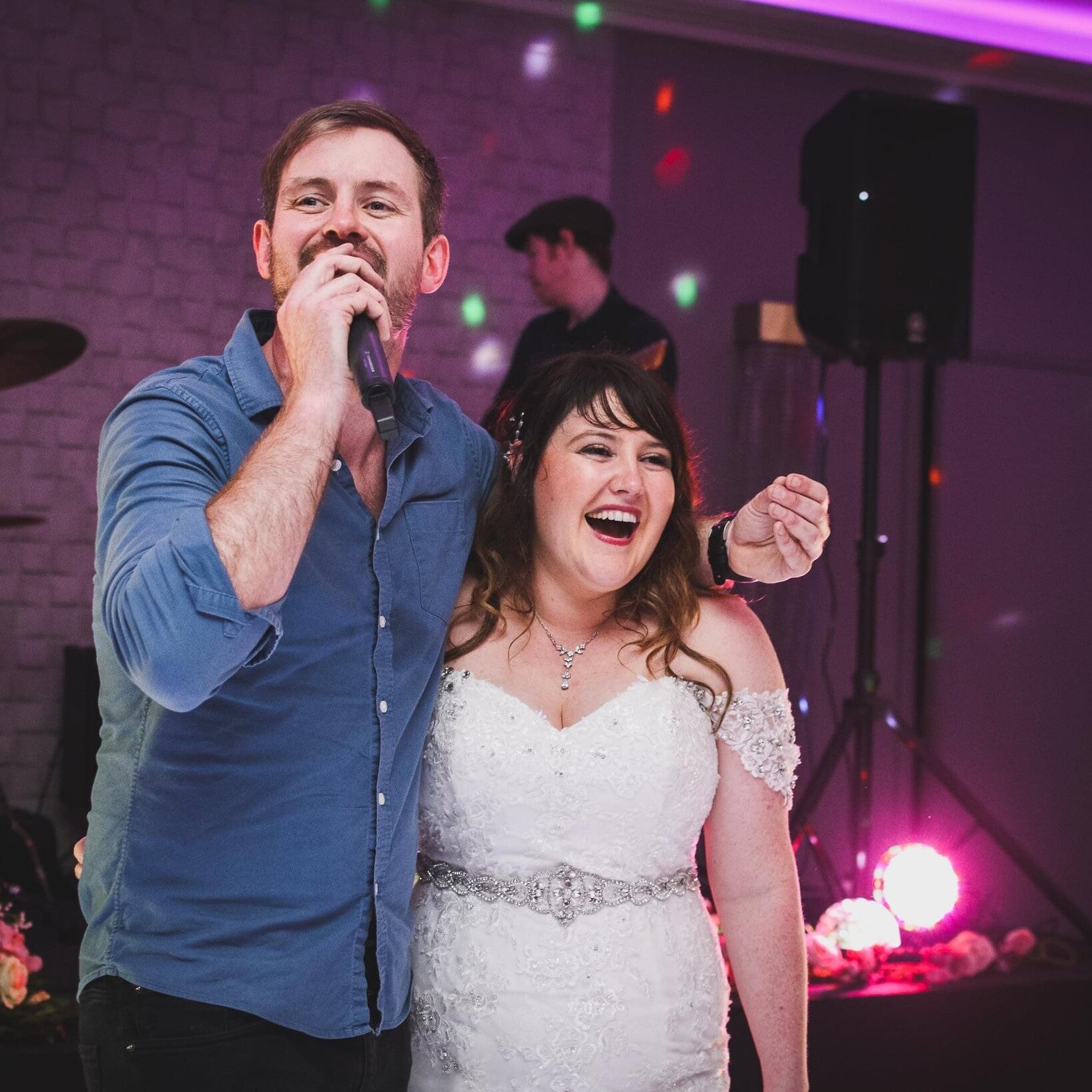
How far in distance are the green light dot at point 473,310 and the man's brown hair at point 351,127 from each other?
9.66ft

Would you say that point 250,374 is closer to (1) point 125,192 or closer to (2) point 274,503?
(2) point 274,503

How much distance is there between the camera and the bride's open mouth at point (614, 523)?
5.74 ft

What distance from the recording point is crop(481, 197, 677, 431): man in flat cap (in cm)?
382

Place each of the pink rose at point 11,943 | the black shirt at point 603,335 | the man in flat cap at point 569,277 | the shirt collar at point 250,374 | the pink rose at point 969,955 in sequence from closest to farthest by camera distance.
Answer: the shirt collar at point 250,374 → the pink rose at point 11,943 → the pink rose at point 969,955 → the black shirt at point 603,335 → the man in flat cap at point 569,277

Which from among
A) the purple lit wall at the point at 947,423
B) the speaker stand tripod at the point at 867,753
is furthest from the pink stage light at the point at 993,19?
the speaker stand tripod at the point at 867,753

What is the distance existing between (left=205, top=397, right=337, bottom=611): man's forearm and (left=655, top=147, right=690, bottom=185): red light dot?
12.5 feet

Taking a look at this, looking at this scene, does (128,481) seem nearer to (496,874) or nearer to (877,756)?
(496,874)

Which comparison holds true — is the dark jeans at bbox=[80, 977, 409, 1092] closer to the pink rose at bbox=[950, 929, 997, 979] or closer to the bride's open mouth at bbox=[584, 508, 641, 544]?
the bride's open mouth at bbox=[584, 508, 641, 544]

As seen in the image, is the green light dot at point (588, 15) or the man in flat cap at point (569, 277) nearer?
the man in flat cap at point (569, 277)

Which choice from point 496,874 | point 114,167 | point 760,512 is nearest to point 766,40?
point 114,167

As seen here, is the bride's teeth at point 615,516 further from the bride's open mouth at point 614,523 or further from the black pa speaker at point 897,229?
the black pa speaker at point 897,229

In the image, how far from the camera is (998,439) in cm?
500

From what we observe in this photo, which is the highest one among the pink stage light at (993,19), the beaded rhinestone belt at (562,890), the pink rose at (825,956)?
the pink stage light at (993,19)

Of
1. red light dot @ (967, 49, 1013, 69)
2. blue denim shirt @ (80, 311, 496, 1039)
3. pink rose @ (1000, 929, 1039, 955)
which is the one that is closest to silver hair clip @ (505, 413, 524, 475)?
blue denim shirt @ (80, 311, 496, 1039)
